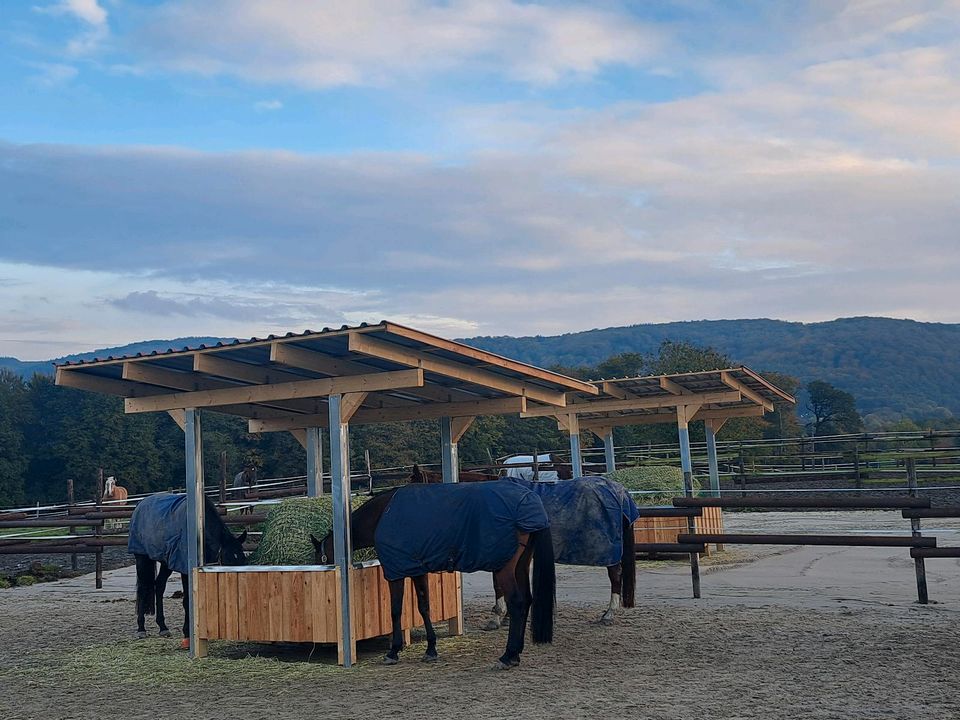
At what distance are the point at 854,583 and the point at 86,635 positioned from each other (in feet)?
28.9

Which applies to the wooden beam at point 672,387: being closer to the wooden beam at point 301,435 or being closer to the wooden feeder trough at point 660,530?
the wooden feeder trough at point 660,530

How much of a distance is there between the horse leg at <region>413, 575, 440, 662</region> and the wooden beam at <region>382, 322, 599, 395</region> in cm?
196

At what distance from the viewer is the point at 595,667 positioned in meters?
6.93

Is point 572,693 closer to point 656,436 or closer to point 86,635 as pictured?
point 86,635

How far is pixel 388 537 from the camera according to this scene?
294 inches

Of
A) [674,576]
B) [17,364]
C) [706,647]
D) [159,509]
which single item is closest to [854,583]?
[674,576]

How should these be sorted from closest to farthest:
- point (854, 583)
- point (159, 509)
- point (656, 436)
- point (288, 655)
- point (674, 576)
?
point (288, 655) < point (159, 509) < point (854, 583) < point (674, 576) < point (656, 436)

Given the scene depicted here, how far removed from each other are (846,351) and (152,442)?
338ft

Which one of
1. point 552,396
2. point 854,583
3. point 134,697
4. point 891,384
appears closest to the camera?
point 134,697

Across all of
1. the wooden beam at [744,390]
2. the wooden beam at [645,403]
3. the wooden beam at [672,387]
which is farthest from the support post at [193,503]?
the wooden beam at [744,390]

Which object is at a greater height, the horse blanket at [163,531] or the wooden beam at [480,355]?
the wooden beam at [480,355]

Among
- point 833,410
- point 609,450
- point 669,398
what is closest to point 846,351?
point 833,410

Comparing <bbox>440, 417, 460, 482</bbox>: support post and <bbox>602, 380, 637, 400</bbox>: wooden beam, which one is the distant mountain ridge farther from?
<bbox>440, 417, 460, 482</bbox>: support post

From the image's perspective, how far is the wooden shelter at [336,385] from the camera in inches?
296
